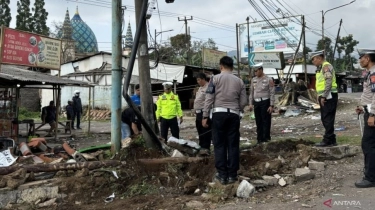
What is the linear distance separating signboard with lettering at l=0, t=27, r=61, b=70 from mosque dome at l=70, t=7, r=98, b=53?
3325 centimetres

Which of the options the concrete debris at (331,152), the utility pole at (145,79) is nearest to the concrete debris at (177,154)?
the utility pole at (145,79)

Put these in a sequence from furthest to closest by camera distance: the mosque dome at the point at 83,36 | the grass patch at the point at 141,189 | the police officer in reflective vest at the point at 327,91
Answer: the mosque dome at the point at 83,36, the police officer in reflective vest at the point at 327,91, the grass patch at the point at 141,189

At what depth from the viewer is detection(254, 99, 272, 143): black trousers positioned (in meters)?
8.27

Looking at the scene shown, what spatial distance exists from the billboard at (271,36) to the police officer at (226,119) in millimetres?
25780

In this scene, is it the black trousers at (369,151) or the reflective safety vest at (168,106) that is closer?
the black trousers at (369,151)

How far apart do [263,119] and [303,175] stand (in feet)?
9.05

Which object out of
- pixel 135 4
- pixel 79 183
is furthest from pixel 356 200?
pixel 135 4

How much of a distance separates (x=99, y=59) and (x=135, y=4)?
73.8 ft

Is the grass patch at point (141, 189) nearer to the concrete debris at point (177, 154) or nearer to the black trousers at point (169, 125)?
the concrete debris at point (177, 154)

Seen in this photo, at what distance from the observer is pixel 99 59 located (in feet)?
95.0

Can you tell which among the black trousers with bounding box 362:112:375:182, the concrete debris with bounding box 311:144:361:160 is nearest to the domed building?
the concrete debris with bounding box 311:144:361:160

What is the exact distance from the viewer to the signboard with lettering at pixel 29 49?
491 inches

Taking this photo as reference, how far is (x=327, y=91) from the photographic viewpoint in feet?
23.4

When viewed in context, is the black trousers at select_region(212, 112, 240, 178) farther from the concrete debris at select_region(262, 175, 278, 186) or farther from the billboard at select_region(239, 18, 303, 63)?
the billboard at select_region(239, 18, 303, 63)
